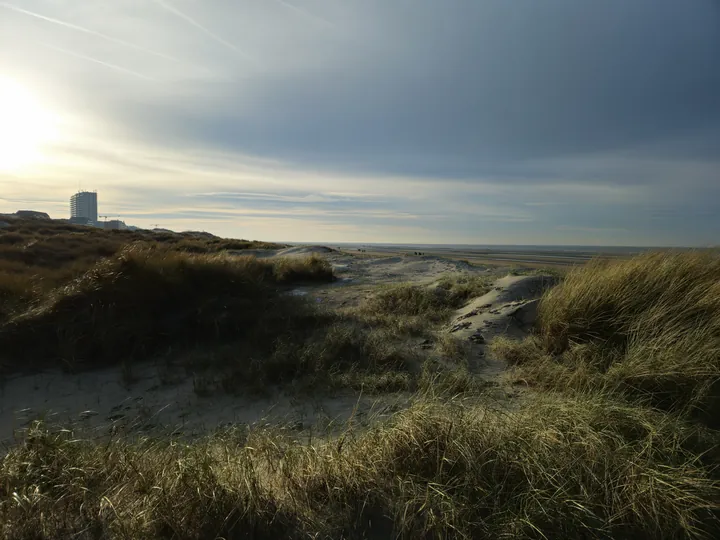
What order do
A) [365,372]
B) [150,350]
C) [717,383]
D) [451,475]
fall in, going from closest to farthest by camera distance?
1. [451,475]
2. [717,383]
3. [365,372]
4. [150,350]

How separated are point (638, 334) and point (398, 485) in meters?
3.58

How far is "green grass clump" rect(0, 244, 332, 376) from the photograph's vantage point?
5.49 meters

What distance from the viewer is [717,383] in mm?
3414

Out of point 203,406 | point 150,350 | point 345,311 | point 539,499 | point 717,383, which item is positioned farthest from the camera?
point 345,311

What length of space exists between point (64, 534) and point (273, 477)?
108 centimetres

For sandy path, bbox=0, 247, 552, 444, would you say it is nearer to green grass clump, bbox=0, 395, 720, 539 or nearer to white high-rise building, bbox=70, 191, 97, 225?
green grass clump, bbox=0, 395, 720, 539

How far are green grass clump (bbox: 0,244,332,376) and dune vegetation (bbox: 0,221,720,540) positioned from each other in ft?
0.29

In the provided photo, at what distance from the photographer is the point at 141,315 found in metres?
6.41

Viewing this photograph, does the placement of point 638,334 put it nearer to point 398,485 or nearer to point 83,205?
point 398,485

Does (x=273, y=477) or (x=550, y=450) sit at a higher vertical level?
(x=550, y=450)

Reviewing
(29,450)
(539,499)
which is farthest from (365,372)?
(29,450)

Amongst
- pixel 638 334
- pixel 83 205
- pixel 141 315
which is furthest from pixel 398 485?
pixel 83 205

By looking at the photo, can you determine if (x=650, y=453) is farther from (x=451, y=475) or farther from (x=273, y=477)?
(x=273, y=477)

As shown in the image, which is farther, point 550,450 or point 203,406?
point 203,406
